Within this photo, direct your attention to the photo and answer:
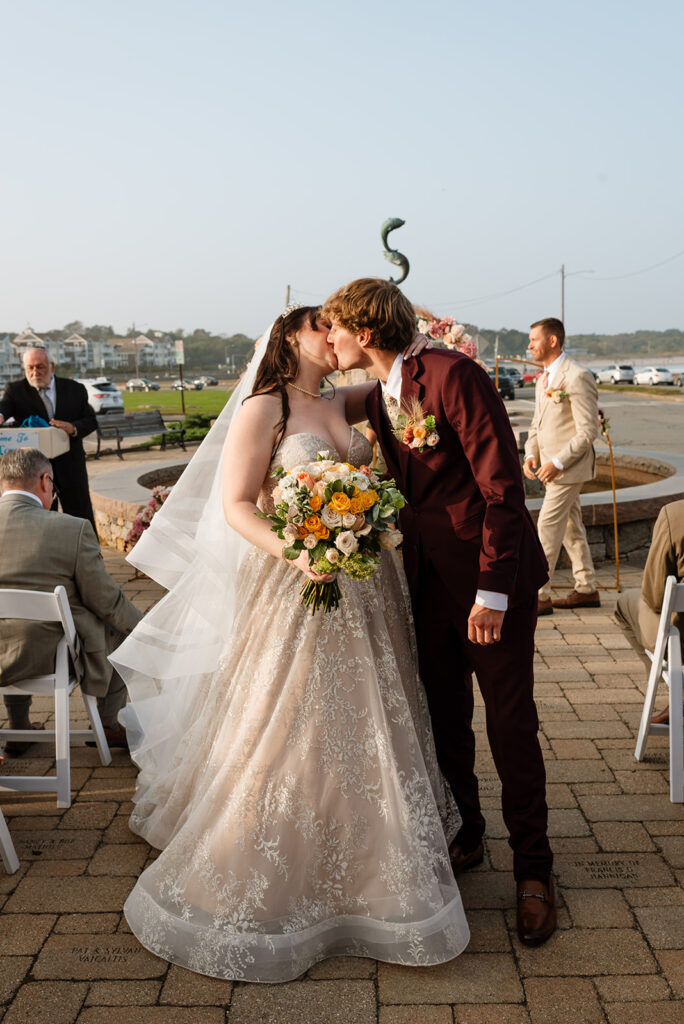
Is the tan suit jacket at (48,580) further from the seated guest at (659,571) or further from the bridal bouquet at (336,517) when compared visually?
the seated guest at (659,571)

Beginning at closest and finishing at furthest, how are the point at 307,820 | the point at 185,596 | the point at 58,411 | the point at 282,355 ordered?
the point at 307,820 → the point at 282,355 → the point at 185,596 → the point at 58,411

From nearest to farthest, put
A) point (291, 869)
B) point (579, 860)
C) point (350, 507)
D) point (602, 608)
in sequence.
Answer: point (350, 507)
point (291, 869)
point (579, 860)
point (602, 608)

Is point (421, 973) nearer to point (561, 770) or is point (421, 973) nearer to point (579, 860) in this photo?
point (579, 860)

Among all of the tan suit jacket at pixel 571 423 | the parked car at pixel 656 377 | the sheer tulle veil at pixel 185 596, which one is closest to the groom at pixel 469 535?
the sheer tulle veil at pixel 185 596

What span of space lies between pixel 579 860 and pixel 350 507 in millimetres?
1682

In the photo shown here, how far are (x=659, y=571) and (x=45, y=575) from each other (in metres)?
2.62

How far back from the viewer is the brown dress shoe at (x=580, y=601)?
21.4 ft

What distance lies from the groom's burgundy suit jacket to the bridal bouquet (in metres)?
0.25

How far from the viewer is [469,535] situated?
290cm

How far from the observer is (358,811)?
2.85 m

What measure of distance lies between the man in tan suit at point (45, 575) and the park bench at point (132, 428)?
13.1 m

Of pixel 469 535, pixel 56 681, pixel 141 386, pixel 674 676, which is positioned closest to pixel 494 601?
pixel 469 535

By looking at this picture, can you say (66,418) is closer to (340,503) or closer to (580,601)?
(580,601)

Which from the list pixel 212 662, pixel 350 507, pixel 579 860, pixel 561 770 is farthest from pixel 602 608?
pixel 350 507
